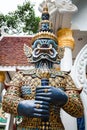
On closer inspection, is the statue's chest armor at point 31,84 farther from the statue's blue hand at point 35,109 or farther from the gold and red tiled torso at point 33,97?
the statue's blue hand at point 35,109

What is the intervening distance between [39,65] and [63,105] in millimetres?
490

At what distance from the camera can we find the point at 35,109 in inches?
87.2

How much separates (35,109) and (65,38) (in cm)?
198

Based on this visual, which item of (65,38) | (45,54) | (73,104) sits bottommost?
(73,104)

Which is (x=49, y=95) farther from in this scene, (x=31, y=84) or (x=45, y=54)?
(x=45, y=54)

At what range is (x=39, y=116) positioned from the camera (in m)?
2.19

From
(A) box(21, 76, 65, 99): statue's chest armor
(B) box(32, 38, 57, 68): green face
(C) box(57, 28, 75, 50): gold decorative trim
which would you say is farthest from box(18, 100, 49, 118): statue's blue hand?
(C) box(57, 28, 75, 50): gold decorative trim

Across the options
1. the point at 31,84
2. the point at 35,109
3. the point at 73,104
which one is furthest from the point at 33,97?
the point at 73,104

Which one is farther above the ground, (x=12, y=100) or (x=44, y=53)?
(x=44, y=53)

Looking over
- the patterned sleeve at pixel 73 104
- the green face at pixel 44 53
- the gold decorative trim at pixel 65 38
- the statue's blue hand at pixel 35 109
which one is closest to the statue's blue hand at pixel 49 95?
the statue's blue hand at pixel 35 109

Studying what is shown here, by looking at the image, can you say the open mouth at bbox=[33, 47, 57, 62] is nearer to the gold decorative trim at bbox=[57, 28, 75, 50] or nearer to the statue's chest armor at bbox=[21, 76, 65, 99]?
the statue's chest armor at bbox=[21, 76, 65, 99]

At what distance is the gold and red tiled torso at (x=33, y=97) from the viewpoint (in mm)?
2370

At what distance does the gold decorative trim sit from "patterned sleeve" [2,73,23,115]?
5.19 feet

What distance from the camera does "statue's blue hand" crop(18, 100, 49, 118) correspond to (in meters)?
2.19
